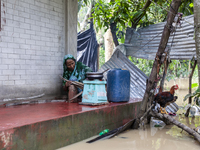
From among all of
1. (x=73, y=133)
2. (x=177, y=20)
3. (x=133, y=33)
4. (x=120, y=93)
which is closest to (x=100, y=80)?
(x=120, y=93)

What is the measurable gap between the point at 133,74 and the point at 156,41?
1.35m

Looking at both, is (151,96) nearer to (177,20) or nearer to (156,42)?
(177,20)

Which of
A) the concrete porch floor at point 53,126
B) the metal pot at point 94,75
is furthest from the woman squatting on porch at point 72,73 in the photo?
the concrete porch floor at point 53,126

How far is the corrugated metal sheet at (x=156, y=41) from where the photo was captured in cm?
578

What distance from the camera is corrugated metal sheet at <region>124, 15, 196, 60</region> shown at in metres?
5.78

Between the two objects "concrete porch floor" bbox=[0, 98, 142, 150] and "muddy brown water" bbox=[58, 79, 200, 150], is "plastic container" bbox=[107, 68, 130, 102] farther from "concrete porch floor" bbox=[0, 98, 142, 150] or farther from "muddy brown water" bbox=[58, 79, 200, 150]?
"muddy brown water" bbox=[58, 79, 200, 150]

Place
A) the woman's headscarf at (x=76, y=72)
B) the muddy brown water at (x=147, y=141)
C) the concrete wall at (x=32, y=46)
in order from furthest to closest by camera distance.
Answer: the woman's headscarf at (x=76, y=72), the concrete wall at (x=32, y=46), the muddy brown water at (x=147, y=141)

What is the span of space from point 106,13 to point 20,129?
5725mm

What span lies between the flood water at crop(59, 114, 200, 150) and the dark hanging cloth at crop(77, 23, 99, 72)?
16.5ft

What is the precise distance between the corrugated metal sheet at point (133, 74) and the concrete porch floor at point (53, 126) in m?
2.53

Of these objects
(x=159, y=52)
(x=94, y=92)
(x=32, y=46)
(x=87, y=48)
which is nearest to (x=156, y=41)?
(x=159, y=52)

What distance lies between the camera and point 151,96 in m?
4.38

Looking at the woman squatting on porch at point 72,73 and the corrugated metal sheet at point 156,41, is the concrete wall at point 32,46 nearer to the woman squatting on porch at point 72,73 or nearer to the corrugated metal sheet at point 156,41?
the woman squatting on porch at point 72,73

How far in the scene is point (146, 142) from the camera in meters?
3.82
